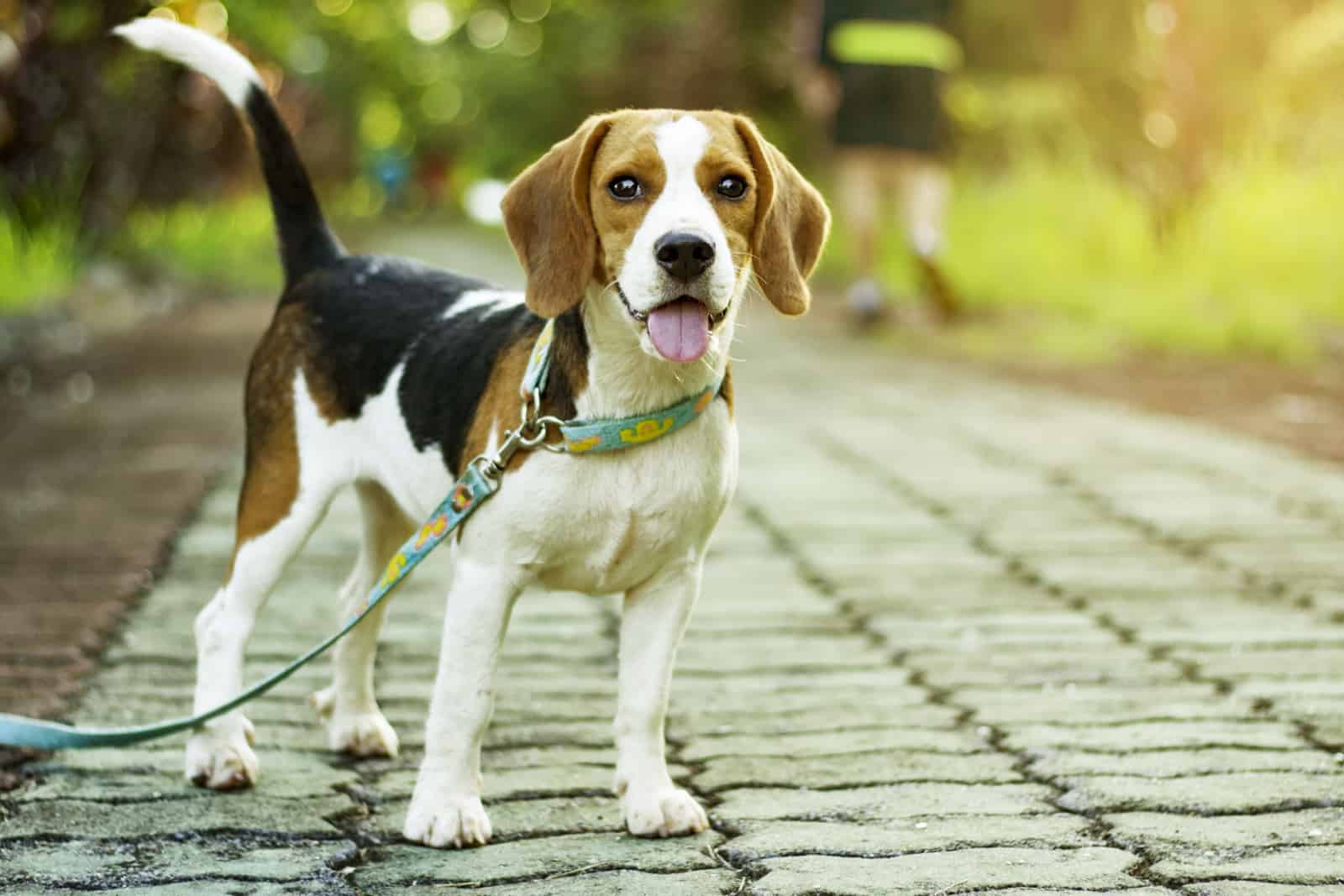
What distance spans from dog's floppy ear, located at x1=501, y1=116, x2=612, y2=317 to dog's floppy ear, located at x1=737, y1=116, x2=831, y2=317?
0.31 metres

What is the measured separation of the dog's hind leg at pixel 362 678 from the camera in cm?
391

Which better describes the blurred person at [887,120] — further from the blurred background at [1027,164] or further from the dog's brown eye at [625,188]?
the dog's brown eye at [625,188]

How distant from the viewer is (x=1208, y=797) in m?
3.52

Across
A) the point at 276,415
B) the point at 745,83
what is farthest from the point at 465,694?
the point at 745,83

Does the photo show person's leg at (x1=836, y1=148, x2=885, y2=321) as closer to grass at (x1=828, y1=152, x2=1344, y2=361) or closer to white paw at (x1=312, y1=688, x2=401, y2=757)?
grass at (x1=828, y1=152, x2=1344, y2=361)

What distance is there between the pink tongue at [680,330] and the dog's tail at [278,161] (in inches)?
51.6

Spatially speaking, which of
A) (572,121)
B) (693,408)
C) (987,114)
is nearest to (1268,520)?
(693,408)

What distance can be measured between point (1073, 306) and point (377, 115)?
47.6 m

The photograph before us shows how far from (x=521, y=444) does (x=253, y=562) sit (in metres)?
0.86

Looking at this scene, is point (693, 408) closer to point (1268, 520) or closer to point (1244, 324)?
point (1268, 520)

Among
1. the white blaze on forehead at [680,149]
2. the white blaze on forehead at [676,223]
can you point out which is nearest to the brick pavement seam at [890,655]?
A: the white blaze on forehead at [676,223]

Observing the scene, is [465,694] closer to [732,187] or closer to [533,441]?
[533,441]

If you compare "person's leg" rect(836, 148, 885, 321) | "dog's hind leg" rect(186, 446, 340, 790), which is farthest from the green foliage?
"dog's hind leg" rect(186, 446, 340, 790)

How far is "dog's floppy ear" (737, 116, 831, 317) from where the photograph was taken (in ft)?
11.0
